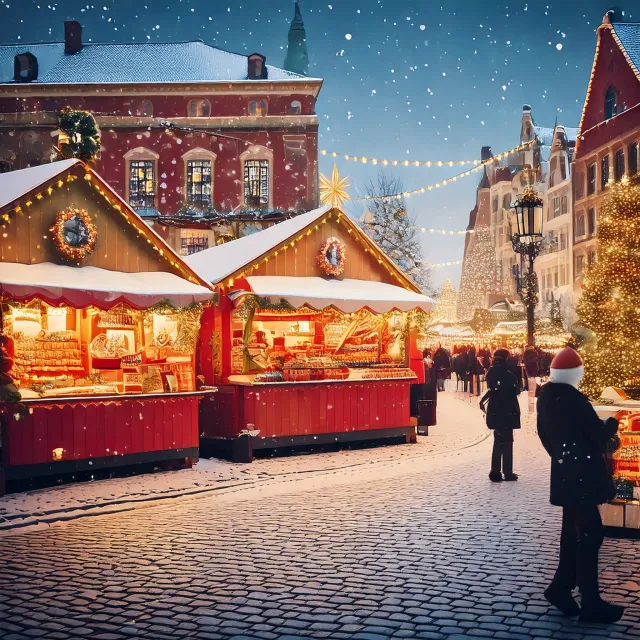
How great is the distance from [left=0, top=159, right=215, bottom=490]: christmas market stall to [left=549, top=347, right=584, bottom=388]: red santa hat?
7582 millimetres

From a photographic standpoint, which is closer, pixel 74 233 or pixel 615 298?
pixel 74 233

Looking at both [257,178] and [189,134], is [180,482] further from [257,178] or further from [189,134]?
[189,134]

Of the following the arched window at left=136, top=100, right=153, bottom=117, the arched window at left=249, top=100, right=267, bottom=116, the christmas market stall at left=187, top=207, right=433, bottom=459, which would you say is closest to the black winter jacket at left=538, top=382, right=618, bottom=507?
the christmas market stall at left=187, top=207, right=433, bottom=459

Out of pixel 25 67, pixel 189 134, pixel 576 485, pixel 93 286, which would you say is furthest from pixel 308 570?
pixel 25 67

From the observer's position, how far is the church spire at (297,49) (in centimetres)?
5556

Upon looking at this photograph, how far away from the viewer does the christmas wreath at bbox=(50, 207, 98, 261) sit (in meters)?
13.1

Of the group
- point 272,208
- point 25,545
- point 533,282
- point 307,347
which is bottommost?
point 25,545

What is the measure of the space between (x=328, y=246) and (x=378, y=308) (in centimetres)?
157

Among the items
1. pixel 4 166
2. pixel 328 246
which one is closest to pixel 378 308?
pixel 328 246

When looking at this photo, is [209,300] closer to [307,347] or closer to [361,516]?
[307,347]

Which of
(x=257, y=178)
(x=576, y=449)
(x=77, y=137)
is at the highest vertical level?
(x=257, y=178)

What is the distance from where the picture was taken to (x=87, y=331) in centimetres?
1541

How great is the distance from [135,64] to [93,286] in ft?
110

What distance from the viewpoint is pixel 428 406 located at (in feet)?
62.8
